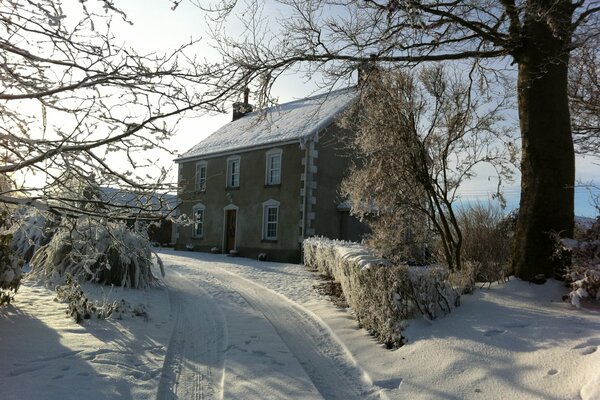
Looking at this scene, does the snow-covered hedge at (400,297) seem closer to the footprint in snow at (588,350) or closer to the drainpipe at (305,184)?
the footprint in snow at (588,350)

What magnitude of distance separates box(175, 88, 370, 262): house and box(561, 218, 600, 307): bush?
38.3 feet

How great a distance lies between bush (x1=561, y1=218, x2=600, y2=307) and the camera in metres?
5.59

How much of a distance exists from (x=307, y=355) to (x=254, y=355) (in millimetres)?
703

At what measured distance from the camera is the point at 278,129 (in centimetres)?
2364

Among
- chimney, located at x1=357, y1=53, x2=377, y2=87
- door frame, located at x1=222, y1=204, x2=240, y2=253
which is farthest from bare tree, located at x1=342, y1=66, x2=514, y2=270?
door frame, located at x1=222, y1=204, x2=240, y2=253

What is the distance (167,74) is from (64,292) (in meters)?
4.59

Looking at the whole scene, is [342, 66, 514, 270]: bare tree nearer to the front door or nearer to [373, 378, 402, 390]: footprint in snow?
[373, 378, 402, 390]: footprint in snow

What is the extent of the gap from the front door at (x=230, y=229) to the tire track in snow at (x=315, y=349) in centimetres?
1488

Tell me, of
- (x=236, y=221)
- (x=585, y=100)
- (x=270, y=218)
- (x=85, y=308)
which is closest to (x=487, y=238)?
(x=585, y=100)

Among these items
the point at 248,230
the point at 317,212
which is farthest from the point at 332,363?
the point at 248,230

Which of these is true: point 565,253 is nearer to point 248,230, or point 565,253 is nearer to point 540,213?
point 540,213

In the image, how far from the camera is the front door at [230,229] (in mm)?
25447

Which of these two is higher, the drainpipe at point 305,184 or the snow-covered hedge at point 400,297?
the drainpipe at point 305,184

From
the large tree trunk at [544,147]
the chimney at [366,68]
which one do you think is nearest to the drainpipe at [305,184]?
the chimney at [366,68]
